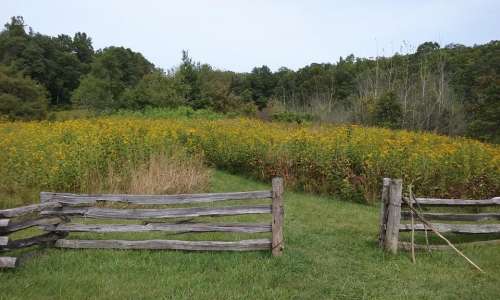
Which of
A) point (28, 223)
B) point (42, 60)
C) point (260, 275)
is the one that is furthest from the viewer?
point (42, 60)

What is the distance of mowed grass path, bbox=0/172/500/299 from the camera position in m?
4.25

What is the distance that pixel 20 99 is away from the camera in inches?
1097

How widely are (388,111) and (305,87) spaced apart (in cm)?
2642

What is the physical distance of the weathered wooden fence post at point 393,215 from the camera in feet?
18.2

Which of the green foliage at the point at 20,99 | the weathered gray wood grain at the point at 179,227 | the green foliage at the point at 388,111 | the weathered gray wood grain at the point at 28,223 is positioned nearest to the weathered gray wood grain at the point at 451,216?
the weathered gray wood grain at the point at 179,227

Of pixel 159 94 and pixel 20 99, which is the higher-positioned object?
pixel 159 94

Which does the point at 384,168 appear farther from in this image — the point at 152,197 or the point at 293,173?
the point at 152,197

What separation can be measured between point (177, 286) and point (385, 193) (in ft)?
10.5

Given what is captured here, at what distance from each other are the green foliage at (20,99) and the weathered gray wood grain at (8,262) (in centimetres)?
2395

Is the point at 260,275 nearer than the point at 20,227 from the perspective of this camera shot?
Yes

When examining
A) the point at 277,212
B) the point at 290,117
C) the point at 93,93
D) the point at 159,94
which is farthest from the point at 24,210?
the point at 93,93

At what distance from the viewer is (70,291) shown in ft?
13.7

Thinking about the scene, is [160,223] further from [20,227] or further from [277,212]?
Answer: [20,227]

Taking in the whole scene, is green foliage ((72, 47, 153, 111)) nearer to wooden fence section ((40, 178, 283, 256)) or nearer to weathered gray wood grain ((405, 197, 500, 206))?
wooden fence section ((40, 178, 283, 256))
